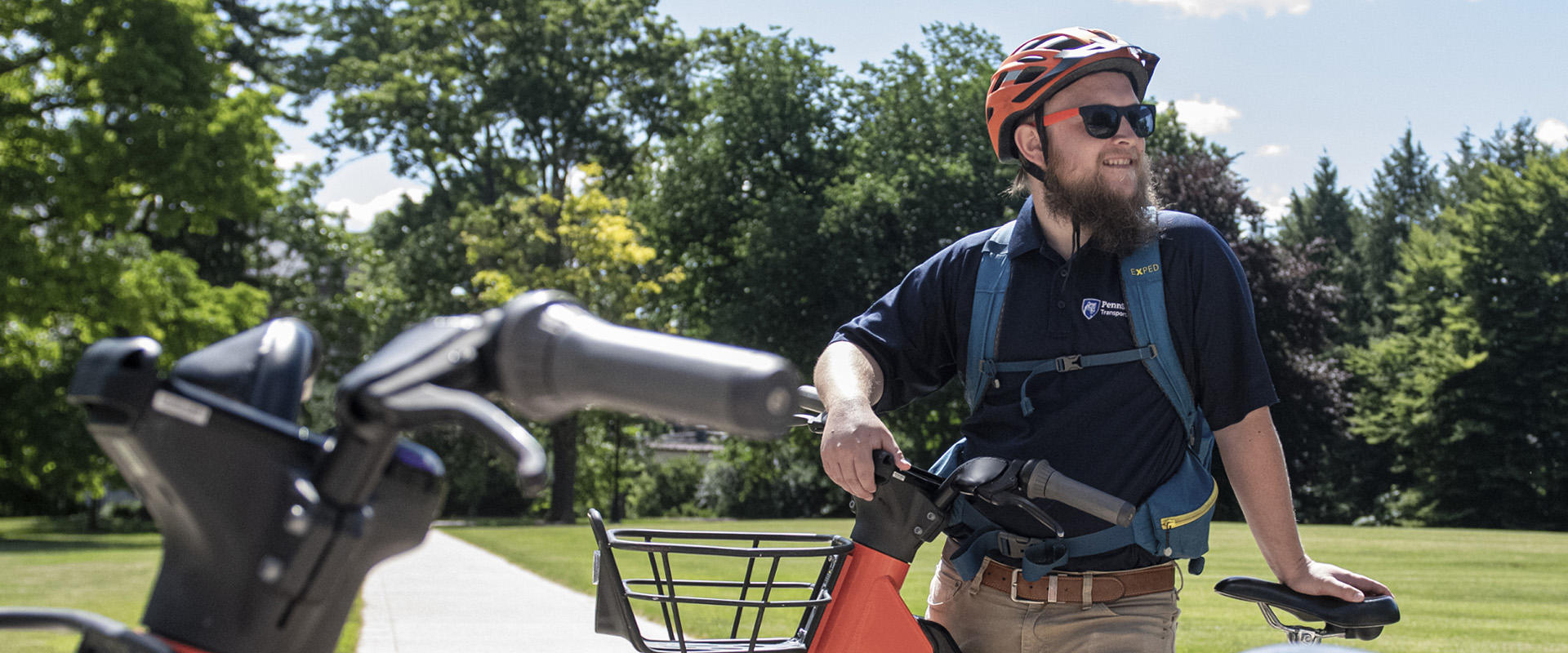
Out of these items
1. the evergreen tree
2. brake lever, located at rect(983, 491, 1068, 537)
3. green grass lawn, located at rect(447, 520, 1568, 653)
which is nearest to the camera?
brake lever, located at rect(983, 491, 1068, 537)

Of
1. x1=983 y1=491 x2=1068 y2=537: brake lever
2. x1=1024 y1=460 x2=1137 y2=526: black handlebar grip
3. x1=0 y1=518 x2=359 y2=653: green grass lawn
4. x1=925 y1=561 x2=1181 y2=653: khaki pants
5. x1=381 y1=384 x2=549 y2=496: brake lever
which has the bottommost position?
x1=0 y1=518 x2=359 y2=653: green grass lawn

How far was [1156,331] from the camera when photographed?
7.75 feet

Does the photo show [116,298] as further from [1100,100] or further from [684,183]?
[1100,100]

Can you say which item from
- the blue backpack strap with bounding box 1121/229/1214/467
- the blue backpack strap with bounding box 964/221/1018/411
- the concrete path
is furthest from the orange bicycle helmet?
the concrete path

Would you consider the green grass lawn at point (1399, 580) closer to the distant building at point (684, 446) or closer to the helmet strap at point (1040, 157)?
the helmet strap at point (1040, 157)

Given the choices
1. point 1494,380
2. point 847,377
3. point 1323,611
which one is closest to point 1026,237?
point 847,377

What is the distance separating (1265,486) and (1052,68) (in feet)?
2.84

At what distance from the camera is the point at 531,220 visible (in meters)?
30.8

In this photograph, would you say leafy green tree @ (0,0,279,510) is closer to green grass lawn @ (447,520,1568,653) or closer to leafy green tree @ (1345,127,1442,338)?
green grass lawn @ (447,520,1568,653)

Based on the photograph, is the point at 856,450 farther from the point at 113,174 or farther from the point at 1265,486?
the point at 113,174

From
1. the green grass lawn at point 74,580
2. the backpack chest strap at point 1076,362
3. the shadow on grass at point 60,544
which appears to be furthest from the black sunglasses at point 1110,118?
the shadow on grass at point 60,544

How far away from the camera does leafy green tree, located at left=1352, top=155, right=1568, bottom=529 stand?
3753cm

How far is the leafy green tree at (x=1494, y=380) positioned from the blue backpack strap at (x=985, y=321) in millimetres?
39628

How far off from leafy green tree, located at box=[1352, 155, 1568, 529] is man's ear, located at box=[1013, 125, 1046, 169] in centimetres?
3961
